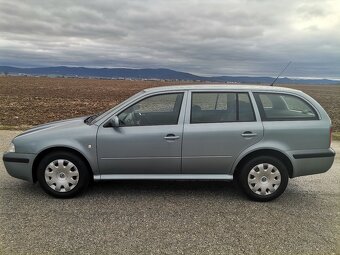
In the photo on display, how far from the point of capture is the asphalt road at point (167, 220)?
356 cm

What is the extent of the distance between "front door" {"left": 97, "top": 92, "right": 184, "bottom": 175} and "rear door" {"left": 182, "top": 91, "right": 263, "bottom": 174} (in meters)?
0.15

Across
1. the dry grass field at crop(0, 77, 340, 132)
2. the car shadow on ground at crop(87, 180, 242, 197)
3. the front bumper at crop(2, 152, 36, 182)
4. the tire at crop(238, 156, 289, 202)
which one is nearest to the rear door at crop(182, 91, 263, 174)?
the tire at crop(238, 156, 289, 202)

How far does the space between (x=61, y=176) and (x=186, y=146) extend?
183 cm

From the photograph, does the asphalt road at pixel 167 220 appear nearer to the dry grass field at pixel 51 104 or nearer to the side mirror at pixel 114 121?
the side mirror at pixel 114 121

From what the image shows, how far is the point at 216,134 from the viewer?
4.80 meters

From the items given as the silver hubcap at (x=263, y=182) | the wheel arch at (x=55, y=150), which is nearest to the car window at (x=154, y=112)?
the wheel arch at (x=55, y=150)

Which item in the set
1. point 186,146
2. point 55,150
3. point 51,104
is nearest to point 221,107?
point 186,146

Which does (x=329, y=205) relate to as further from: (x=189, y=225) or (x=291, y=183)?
(x=189, y=225)

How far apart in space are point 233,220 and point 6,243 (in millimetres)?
2595

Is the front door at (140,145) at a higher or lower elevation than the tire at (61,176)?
higher

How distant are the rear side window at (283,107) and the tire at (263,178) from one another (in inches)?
25.3

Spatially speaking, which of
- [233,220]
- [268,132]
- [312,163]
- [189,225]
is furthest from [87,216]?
[312,163]

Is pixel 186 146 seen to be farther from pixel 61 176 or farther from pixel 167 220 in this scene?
pixel 61 176

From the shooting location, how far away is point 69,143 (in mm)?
4754
